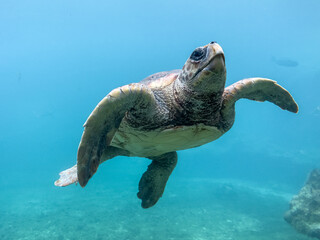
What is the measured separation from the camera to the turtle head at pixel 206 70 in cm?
257

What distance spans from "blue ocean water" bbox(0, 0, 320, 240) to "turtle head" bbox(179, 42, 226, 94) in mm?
7779

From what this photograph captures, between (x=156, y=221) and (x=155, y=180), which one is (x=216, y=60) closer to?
(x=155, y=180)

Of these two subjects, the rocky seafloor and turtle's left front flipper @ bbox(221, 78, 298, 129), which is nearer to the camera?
turtle's left front flipper @ bbox(221, 78, 298, 129)

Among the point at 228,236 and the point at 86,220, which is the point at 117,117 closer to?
the point at 228,236

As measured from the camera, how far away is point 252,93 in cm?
384

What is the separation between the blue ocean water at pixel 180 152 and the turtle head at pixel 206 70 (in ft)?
25.5

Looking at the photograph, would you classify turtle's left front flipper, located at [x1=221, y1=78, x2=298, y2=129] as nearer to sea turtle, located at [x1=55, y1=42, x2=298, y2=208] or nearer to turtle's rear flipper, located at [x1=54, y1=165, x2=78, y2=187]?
sea turtle, located at [x1=55, y1=42, x2=298, y2=208]

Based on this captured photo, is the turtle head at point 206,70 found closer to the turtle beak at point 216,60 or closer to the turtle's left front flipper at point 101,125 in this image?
the turtle beak at point 216,60

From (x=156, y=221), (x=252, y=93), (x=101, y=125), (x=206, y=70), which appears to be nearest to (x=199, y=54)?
(x=206, y=70)

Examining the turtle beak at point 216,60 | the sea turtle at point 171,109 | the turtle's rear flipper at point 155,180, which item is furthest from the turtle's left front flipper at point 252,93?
the turtle's rear flipper at point 155,180

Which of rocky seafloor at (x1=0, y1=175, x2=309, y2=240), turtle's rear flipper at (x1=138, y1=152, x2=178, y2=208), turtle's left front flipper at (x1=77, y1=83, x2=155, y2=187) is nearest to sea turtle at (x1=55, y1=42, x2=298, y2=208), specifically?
turtle's left front flipper at (x1=77, y1=83, x2=155, y2=187)

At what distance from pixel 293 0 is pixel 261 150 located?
2993 centimetres

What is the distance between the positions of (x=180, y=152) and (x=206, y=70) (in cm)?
4454

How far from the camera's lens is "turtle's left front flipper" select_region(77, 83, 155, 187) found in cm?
249
